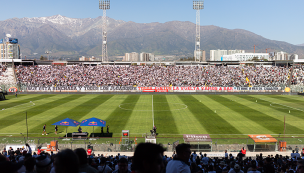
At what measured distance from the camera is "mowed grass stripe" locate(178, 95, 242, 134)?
31.1 metres

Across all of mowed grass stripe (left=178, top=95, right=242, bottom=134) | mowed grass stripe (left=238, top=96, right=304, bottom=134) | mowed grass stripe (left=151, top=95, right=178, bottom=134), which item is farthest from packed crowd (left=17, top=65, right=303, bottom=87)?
mowed grass stripe (left=178, top=95, right=242, bottom=134)

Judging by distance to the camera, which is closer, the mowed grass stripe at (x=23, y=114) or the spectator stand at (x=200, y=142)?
the spectator stand at (x=200, y=142)

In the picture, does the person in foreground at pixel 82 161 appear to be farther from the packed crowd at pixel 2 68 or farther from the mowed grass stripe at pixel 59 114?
the packed crowd at pixel 2 68

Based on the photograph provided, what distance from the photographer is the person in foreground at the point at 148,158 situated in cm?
326

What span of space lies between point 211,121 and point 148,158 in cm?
3399

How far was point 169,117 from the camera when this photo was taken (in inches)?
1519

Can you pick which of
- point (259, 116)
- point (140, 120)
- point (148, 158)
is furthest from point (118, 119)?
point (148, 158)

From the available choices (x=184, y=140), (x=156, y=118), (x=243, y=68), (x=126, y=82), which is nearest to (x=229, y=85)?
(x=243, y=68)

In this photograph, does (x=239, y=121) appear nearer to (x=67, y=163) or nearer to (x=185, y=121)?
(x=185, y=121)

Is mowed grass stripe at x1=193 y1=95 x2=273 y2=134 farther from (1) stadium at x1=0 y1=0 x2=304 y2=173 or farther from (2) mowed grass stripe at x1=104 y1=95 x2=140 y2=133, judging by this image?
(2) mowed grass stripe at x1=104 y1=95 x2=140 y2=133

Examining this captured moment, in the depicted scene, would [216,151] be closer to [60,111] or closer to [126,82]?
[60,111]

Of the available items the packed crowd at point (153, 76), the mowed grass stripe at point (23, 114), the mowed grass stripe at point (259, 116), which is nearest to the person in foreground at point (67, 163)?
the mowed grass stripe at point (259, 116)

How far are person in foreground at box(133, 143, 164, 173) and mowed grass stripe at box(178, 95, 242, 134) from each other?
92.0 ft

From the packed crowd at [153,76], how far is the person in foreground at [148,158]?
72.4 metres
